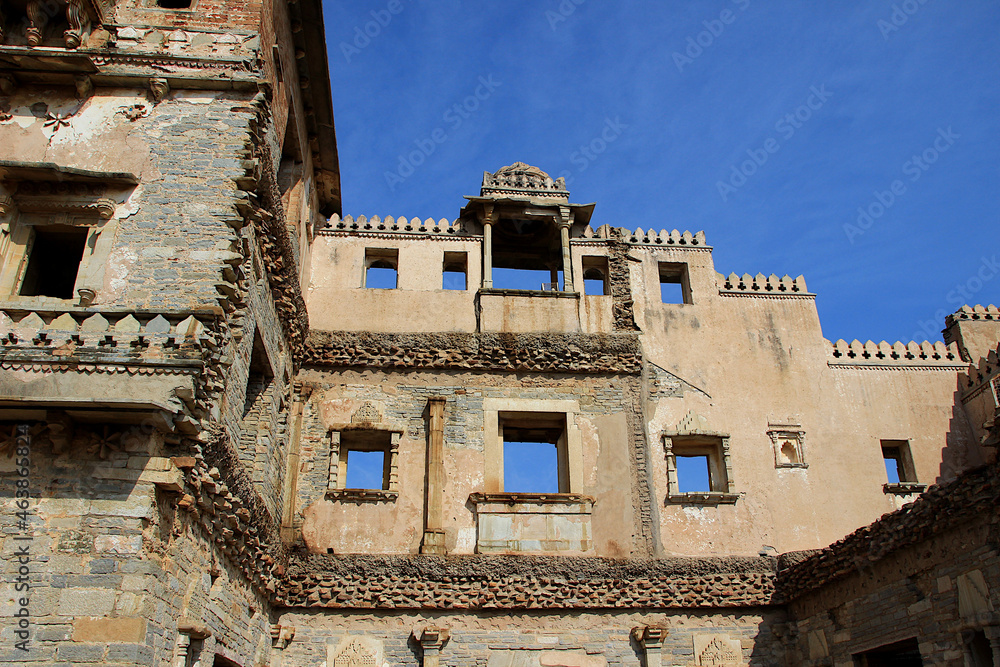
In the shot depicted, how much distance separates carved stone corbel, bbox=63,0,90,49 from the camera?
1005cm

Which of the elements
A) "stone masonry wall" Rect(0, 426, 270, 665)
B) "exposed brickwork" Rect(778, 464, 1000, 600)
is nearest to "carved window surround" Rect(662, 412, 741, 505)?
"exposed brickwork" Rect(778, 464, 1000, 600)

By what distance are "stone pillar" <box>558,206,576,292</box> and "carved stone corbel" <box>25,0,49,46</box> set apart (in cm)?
941

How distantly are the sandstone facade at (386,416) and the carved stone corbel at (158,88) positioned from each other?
0.03 meters

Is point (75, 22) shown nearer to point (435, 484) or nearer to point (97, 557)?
point (97, 557)

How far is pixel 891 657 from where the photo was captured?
11.3 metres

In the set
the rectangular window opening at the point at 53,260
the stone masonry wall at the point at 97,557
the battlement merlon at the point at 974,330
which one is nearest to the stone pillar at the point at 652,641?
the stone masonry wall at the point at 97,557

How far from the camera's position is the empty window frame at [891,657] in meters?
10.8

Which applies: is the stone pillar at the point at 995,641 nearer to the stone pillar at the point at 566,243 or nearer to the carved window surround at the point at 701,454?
the carved window surround at the point at 701,454

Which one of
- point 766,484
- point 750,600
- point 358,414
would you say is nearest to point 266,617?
point 358,414

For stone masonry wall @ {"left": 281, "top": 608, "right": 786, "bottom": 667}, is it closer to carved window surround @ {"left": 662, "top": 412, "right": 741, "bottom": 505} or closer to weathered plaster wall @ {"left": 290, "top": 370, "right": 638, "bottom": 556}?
weathered plaster wall @ {"left": 290, "top": 370, "right": 638, "bottom": 556}

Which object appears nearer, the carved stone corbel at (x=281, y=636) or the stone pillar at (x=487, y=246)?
the carved stone corbel at (x=281, y=636)

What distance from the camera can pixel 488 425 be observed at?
560 inches

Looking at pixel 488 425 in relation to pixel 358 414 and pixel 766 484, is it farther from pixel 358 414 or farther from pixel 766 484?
pixel 766 484

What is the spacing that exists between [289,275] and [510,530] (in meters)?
5.57
